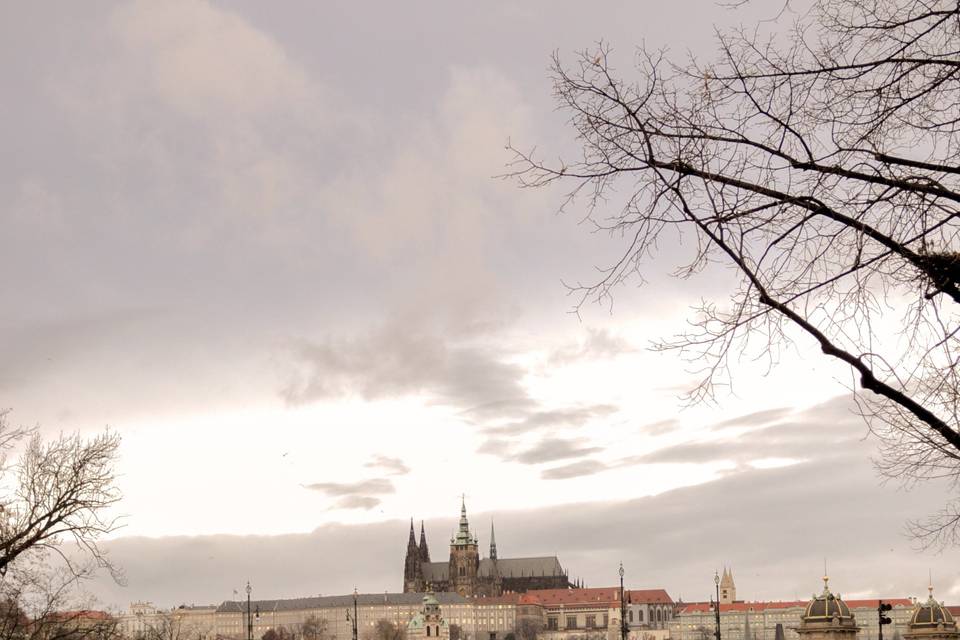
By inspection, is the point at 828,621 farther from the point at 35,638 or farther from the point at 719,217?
the point at 719,217

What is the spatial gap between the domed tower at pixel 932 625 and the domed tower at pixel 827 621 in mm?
4260

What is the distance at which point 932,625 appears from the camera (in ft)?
197

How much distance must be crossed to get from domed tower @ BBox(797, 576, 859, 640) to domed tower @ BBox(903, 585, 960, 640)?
426cm

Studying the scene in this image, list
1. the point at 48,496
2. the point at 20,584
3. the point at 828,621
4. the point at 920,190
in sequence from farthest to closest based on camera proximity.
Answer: the point at 828,621 → the point at 20,584 → the point at 48,496 → the point at 920,190

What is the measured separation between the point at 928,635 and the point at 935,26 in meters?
57.8

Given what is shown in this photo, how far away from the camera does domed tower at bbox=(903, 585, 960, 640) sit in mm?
57291

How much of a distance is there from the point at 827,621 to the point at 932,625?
27.0 ft

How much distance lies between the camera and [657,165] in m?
7.27

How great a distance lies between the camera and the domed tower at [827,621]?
5494cm

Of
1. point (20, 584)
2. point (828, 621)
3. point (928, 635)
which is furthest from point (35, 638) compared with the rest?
point (928, 635)

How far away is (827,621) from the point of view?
55.4 m

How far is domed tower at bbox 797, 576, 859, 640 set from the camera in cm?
5494

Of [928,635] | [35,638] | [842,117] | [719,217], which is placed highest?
[842,117]

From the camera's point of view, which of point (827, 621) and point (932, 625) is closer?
point (827, 621)
